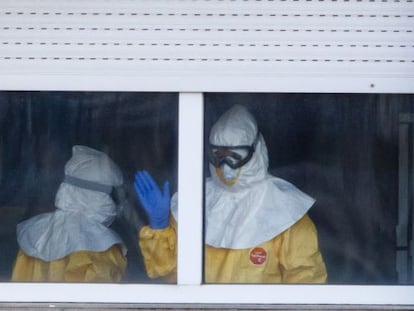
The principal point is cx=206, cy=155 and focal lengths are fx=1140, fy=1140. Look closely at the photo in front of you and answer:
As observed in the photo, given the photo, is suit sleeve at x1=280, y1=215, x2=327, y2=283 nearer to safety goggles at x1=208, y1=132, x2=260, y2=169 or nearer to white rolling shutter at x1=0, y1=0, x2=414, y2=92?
safety goggles at x1=208, y1=132, x2=260, y2=169

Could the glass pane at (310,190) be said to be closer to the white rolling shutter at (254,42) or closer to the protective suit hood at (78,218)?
the white rolling shutter at (254,42)

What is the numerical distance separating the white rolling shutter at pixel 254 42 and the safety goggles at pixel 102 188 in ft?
2.00

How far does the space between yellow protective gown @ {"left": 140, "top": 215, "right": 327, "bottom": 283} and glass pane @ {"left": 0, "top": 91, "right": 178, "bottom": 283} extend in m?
0.10

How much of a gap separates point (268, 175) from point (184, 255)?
63 cm

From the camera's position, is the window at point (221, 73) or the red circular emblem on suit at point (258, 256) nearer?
the window at point (221, 73)

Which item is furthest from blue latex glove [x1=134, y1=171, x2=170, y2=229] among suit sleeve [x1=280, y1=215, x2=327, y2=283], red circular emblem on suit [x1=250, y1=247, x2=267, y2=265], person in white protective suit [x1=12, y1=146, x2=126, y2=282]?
suit sleeve [x1=280, y1=215, x2=327, y2=283]

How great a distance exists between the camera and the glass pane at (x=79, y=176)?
6191 millimetres

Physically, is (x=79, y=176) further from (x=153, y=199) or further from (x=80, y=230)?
(x=153, y=199)

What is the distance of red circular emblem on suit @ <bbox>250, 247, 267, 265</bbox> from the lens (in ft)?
20.4

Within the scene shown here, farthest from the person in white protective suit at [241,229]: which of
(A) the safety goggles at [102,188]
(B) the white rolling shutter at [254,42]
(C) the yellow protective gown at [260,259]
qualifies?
(B) the white rolling shutter at [254,42]

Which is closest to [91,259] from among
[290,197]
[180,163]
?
[180,163]

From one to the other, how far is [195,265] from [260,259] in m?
0.36

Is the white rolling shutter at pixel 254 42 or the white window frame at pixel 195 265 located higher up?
the white rolling shutter at pixel 254 42

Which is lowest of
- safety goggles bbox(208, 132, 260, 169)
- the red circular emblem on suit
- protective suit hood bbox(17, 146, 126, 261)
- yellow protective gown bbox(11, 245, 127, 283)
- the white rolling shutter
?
yellow protective gown bbox(11, 245, 127, 283)
